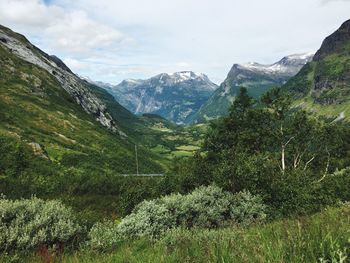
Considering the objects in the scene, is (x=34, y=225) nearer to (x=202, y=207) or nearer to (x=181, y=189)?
(x=202, y=207)

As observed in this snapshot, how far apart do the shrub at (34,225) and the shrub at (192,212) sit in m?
3.10

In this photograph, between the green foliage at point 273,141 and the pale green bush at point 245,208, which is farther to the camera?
the green foliage at point 273,141

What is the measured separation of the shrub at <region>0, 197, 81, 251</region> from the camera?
1116 cm

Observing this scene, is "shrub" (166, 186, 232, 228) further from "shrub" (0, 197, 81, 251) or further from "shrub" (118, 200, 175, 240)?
Answer: "shrub" (0, 197, 81, 251)

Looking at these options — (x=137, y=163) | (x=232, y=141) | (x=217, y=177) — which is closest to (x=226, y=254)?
(x=217, y=177)

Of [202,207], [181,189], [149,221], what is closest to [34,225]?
[149,221]

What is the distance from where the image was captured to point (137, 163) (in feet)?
594

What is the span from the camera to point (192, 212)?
72.7 feet

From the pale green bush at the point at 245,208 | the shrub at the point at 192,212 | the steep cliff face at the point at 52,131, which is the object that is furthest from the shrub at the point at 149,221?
the steep cliff face at the point at 52,131

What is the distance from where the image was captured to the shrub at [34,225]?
439 inches

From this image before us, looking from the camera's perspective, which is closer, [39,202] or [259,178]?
[39,202]

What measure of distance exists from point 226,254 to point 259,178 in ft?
95.1

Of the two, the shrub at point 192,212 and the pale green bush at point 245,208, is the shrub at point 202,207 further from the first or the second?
the pale green bush at point 245,208

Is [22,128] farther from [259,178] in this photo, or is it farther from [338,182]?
[259,178]
